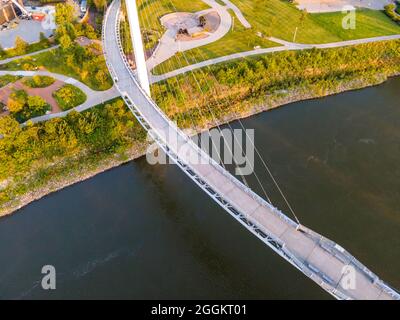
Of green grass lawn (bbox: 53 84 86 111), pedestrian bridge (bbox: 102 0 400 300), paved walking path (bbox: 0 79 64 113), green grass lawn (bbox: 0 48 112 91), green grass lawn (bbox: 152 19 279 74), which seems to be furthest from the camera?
green grass lawn (bbox: 152 19 279 74)

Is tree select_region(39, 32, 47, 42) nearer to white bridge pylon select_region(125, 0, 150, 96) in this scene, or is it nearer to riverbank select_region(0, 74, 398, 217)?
white bridge pylon select_region(125, 0, 150, 96)

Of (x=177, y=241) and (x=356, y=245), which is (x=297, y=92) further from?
(x=177, y=241)

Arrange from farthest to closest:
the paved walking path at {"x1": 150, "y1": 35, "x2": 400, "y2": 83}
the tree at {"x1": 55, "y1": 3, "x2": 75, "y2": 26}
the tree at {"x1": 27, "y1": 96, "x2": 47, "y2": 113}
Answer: the tree at {"x1": 55, "y1": 3, "x2": 75, "y2": 26}, the paved walking path at {"x1": 150, "y1": 35, "x2": 400, "y2": 83}, the tree at {"x1": 27, "y1": 96, "x2": 47, "y2": 113}

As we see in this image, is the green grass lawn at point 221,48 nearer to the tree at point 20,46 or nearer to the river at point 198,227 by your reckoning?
the river at point 198,227

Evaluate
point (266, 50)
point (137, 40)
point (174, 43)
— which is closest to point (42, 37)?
point (174, 43)

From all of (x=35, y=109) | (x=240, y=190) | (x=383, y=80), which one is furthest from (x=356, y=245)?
(x=35, y=109)

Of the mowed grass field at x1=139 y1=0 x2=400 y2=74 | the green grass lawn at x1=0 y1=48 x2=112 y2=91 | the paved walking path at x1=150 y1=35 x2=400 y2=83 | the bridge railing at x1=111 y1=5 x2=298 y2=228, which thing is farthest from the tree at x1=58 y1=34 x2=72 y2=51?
the bridge railing at x1=111 y1=5 x2=298 y2=228

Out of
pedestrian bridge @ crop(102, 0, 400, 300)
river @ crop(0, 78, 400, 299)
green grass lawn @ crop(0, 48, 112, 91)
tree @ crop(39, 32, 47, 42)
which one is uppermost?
tree @ crop(39, 32, 47, 42)

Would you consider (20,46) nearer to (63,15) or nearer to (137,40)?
(63,15)
